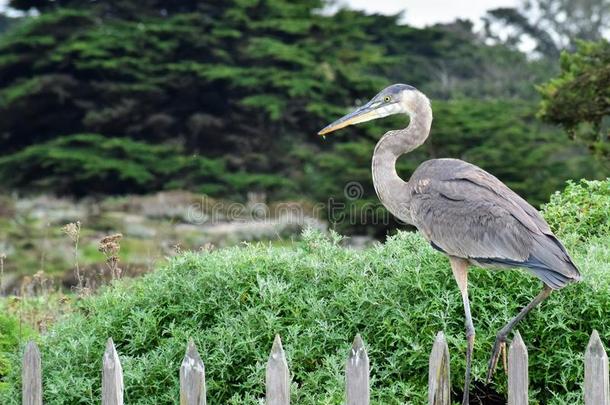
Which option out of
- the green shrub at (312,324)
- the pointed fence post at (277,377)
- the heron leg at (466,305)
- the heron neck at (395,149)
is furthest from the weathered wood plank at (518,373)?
the heron neck at (395,149)

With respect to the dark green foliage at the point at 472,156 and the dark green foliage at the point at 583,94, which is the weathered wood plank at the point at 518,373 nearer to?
the dark green foliage at the point at 583,94

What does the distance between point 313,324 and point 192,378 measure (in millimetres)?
1035

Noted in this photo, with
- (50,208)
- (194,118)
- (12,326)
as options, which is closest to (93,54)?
(194,118)

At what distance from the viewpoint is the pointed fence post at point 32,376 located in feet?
13.5

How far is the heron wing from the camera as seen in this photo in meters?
4.37

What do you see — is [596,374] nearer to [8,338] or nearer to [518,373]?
[518,373]

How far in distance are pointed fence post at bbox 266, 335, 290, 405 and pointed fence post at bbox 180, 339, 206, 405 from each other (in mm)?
286

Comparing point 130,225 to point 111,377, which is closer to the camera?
point 111,377

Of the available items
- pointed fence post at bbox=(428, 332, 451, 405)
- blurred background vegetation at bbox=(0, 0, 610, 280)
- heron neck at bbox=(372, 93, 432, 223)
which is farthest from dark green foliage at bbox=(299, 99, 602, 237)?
pointed fence post at bbox=(428, 332, 451, 405)

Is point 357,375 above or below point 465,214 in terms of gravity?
below

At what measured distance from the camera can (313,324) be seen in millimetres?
4641

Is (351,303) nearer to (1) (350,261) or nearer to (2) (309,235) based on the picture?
(1) (350,261)

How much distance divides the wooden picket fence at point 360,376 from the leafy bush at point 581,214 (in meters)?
1.99

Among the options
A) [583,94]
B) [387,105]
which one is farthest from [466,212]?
[583,94]
